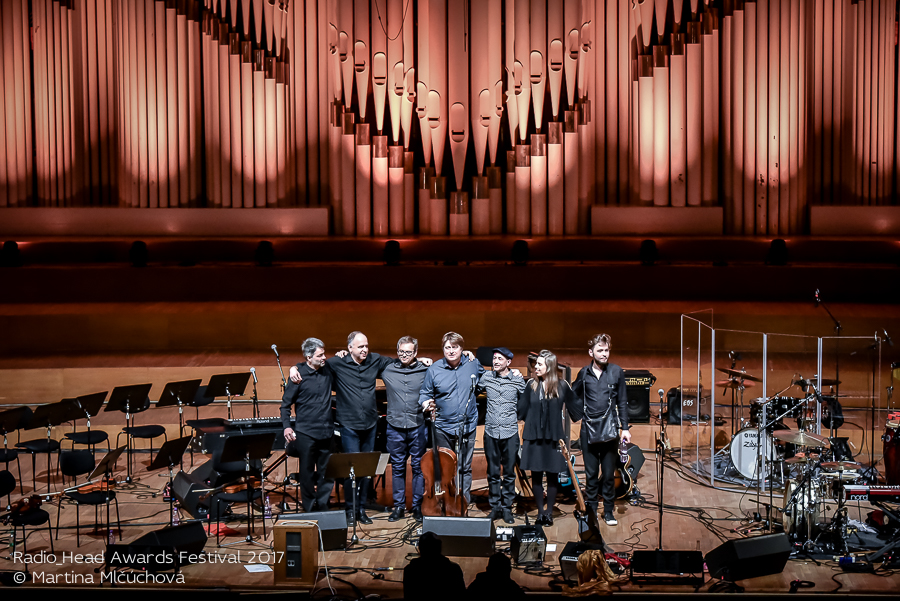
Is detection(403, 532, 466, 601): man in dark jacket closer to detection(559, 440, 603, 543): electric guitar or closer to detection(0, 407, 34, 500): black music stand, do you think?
detection(559, 440, 603, 543): electric guitar

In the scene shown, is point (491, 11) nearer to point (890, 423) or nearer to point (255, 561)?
point (890, 423)

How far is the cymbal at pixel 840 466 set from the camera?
5.89 m

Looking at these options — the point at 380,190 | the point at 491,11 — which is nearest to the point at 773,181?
the point at 491,11

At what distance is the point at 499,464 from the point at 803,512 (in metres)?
1.88

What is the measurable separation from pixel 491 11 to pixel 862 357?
17.9ft

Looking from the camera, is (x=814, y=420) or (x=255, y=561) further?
(x=814, y=420)

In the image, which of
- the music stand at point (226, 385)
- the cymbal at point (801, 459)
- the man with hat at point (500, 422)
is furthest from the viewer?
the music stand at point (226, 385)

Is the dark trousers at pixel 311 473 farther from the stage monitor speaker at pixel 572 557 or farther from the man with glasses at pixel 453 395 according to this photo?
the stage monitor speaker at pixel 572 557

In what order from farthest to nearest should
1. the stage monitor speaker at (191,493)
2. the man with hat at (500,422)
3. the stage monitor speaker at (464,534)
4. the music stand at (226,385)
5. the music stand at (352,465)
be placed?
the music stand at (226,385)
the man with hat at (500,422)
the stage monitor speaker at (191,493)
the music stand at (352,465)
the stage monitor speaker at (464,534)

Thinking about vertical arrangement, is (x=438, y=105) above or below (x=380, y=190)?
above

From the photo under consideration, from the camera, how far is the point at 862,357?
883 centimetres

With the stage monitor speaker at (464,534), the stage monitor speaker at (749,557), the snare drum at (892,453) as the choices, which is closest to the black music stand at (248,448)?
the stage monitor speaker at (464,534)

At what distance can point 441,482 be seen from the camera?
629 cm

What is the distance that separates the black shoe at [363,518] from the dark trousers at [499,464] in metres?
0.81
